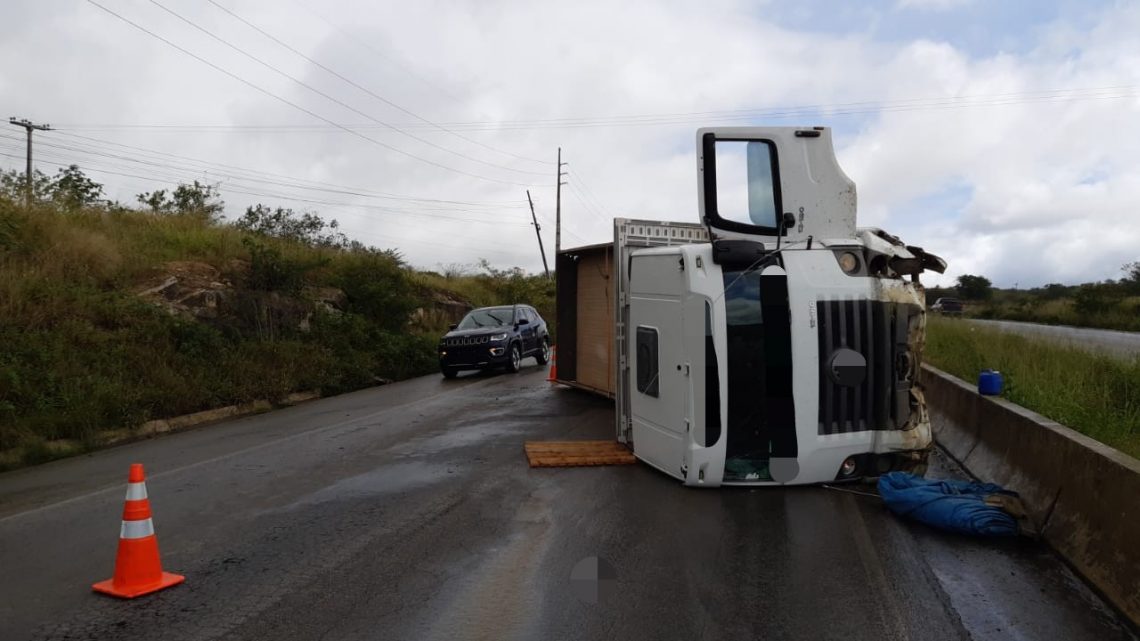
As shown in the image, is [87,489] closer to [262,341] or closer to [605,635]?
[605,635]

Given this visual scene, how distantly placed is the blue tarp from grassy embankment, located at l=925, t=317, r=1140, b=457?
1.28m

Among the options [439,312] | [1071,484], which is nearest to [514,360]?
[439,312]

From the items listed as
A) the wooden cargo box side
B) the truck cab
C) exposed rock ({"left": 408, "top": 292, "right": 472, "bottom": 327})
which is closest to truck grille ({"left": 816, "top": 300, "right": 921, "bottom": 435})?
the truck cab

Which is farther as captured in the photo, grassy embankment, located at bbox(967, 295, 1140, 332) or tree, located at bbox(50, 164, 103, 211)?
grassy embankment, located at bbox(967, 295, 1140, 332)

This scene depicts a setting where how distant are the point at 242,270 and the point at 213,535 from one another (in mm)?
15400

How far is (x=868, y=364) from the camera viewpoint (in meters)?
7.40

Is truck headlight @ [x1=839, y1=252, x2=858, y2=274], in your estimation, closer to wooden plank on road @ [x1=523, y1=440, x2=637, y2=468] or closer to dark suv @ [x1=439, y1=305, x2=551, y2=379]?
wooden plank on road @ [x1=523, y1=440, x2=637, y2=468]

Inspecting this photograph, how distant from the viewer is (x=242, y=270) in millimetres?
20469

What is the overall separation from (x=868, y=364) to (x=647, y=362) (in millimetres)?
2150

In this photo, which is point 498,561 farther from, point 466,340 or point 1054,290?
point 1054,290

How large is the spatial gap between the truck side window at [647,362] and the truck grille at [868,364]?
1653 mm

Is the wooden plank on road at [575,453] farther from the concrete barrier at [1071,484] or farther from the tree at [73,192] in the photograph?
the tree at [73,192]

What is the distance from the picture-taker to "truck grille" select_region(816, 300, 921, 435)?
731cm

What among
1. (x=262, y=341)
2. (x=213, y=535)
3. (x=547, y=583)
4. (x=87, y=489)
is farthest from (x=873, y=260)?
(x=262, y=341)
